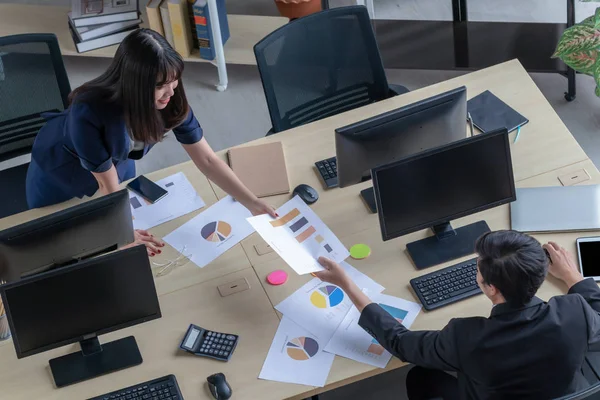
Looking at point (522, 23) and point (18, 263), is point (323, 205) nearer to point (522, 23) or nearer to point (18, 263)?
point (18, 263)

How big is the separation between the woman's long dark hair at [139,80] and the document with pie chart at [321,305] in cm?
72

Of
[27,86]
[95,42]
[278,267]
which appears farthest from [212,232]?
[95,42]

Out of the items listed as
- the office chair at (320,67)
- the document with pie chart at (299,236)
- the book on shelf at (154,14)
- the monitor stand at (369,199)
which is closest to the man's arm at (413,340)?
the document with pie chart at (299,236)

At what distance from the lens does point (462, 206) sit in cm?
291

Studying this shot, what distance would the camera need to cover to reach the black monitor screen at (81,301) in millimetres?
2520

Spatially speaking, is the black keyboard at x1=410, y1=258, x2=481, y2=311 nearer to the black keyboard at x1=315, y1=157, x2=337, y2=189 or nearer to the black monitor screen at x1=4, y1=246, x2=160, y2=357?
the black keyboard at x1=315, y1=157, x2=337, y2=189

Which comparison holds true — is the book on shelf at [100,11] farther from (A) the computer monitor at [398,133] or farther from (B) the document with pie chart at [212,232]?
(A) the computer monitor at [398,133]

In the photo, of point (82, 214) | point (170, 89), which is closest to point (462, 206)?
point (170, 89)

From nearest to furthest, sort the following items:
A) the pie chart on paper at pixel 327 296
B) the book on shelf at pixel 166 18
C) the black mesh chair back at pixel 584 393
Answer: the black mesh chair back at pixel 584 393 < the pie chart on paper at pixel 327 296 < the book on shelf at pixel 166 18

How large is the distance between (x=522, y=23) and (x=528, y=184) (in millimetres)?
1865

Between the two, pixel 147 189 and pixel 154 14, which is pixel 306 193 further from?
pixel 154 14

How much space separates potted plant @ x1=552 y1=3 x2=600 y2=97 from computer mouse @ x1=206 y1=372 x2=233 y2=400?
74.6 inches

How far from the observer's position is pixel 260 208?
311cm

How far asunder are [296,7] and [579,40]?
6.12 ft
